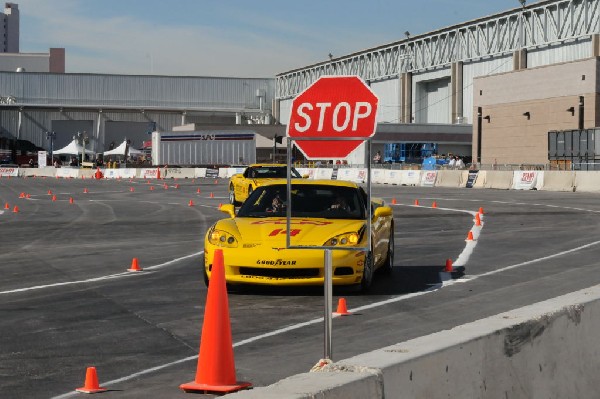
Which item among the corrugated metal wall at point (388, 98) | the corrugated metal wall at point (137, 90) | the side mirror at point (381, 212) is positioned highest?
the corrugated metal wall at point (137, 90)

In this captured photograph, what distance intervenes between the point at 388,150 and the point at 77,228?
70.5 meters

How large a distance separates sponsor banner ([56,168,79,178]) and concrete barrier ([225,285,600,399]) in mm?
83012

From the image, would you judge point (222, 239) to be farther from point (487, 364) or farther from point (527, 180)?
point (527, 180)

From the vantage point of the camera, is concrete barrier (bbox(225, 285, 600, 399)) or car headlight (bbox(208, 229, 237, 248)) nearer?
concrete barrier (bbox(225, 285, 600, 399))

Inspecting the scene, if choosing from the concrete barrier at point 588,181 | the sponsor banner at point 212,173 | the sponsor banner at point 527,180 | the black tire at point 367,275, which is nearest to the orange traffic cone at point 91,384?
the black tire at point 367,275

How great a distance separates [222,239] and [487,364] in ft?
25.3

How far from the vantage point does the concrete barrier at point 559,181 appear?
48.7 m

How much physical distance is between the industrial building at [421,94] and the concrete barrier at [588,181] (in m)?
15.4

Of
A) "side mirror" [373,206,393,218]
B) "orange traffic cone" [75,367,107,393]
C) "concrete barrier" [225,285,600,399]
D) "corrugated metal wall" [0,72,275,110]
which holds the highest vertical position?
"corrugated metal wall" [0,72,275,110]

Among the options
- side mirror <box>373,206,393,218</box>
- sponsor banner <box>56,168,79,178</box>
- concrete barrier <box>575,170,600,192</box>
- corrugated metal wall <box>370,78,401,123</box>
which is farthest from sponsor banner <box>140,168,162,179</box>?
side mirror <box>373,206,393,218</box>

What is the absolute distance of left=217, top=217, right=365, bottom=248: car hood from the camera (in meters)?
12.6

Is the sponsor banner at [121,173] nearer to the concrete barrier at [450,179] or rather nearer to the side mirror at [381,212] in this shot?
the concrete barrier at [450,179]

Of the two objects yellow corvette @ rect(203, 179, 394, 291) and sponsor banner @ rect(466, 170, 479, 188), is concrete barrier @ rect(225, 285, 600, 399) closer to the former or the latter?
yellow corvette @ rect(203, 179, 394, 291)

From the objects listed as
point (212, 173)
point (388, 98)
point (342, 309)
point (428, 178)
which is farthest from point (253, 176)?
point (388, 98)
